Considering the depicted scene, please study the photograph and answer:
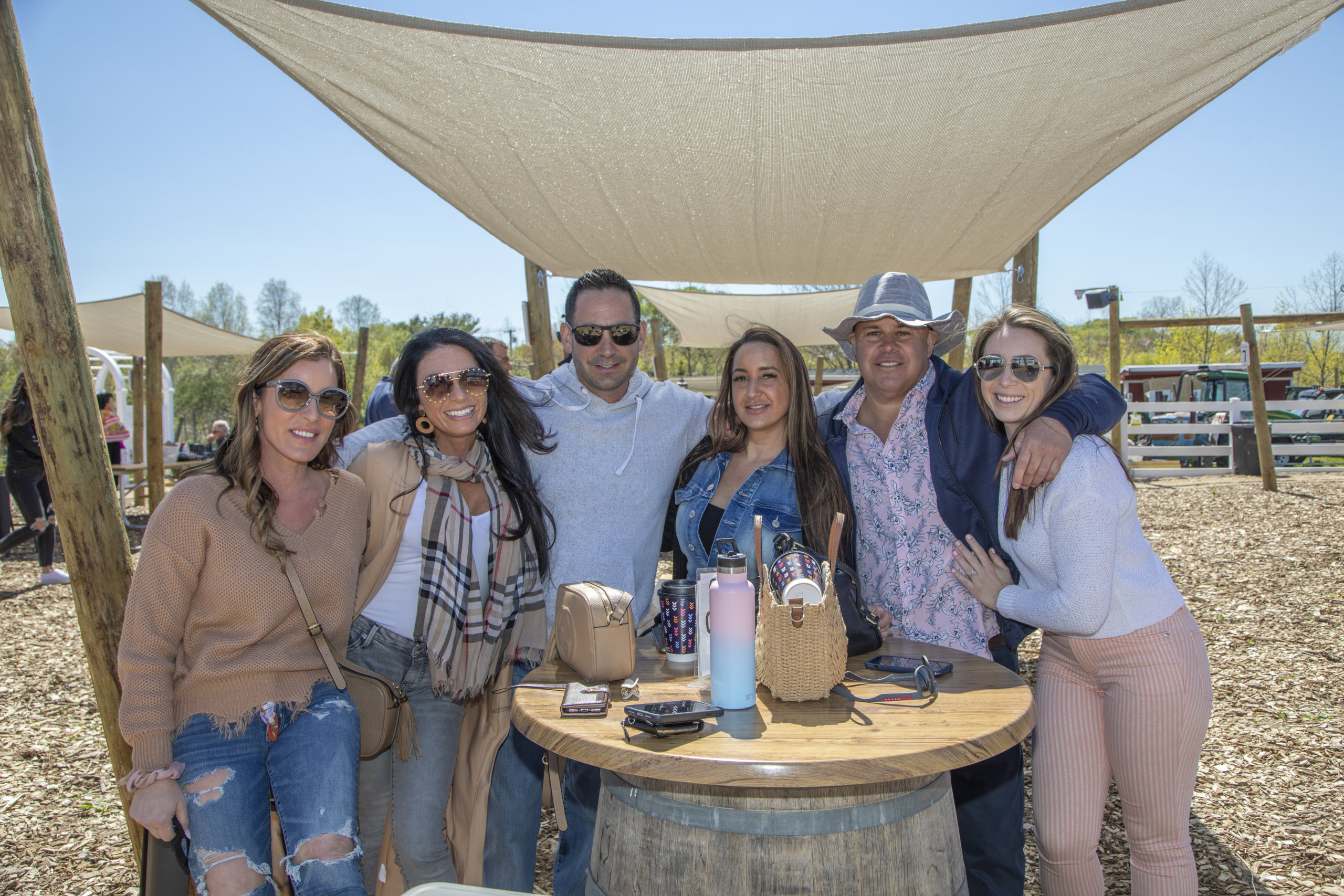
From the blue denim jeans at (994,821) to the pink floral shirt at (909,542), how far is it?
201 mm

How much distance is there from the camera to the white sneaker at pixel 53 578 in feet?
21.5

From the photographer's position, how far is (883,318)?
2178 mm

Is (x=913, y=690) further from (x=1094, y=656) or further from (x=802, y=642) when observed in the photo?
(x=1094, y=656)

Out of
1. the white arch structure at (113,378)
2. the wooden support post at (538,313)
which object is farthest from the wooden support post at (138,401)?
the wooden support post at (538,313)

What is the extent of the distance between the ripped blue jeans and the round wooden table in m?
0.52

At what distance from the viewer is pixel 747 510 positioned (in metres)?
2.02

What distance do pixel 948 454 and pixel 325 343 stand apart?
4.99 feet

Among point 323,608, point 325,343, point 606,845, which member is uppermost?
point 325,343

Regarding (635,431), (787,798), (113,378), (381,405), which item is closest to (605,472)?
(635,431)

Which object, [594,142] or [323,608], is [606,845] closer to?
[323,608]

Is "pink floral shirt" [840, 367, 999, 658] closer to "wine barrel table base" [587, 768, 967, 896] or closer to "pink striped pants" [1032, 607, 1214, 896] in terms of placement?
"pink striped pants" [1032, 607, 1214, 896]

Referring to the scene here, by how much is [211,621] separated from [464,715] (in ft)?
2.00

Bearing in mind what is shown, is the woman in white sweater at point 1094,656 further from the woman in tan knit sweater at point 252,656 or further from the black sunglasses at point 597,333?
the woman in tan knit sweater at point 252,656

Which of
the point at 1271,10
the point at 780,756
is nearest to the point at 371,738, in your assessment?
the point at 780,756
